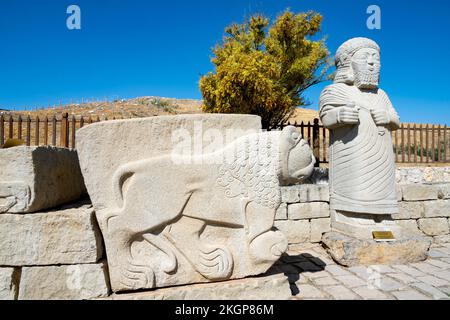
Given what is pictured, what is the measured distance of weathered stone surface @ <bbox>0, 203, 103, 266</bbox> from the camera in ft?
6.23

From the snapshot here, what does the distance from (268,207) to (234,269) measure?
55cm

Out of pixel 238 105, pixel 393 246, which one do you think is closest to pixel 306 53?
pixel 238 105

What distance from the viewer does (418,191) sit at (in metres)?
4.15

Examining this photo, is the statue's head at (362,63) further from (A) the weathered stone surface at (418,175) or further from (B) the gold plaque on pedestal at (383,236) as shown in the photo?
(A) the weathered stone surface at (418,175)

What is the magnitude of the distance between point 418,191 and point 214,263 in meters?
3.72

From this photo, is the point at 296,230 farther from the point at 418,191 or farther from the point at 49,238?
the point at 49,238

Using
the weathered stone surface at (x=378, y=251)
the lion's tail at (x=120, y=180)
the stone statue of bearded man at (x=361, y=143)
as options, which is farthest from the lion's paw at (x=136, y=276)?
the stone statue of bearded man at (x=361, y=143)

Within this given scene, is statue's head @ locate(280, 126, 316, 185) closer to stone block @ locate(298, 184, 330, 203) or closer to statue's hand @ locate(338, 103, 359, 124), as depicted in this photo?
statue's hand @ locate(338, 103, 359, 124)

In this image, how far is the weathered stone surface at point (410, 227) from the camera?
4145 mm

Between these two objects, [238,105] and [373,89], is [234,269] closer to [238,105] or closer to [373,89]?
[373,89]

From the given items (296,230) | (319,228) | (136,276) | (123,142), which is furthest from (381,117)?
(136,276)

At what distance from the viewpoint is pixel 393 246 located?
10.4 ft

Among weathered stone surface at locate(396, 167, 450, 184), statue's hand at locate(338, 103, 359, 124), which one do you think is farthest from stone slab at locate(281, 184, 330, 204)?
weathered stone surface at locate(396, 167, 450, 184)

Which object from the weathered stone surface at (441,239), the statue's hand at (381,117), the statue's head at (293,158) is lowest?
the weathered stone surface at (441,239)
